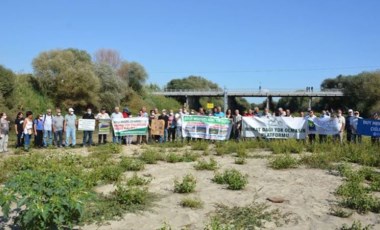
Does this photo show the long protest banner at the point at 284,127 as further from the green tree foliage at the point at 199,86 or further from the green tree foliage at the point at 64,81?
the green tree foliage at the point at 199,86

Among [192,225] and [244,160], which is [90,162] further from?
[192,225]

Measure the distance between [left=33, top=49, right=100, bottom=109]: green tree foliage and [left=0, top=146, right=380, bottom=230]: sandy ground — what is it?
33514 mm

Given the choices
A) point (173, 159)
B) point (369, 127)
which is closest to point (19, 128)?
point (173, 159)

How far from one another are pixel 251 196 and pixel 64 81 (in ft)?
127

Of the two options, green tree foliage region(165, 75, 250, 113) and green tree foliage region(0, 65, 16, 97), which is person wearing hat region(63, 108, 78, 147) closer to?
green tree foliage region(0, 65, 16, 97)

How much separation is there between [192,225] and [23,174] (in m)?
3.05

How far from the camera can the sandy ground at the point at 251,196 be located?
7.42 meters

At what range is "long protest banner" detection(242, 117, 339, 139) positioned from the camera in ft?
61.3

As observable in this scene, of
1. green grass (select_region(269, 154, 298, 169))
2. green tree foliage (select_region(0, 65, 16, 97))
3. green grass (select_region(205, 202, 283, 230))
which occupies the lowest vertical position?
green grass (select_region(205, 202, 283, 230))

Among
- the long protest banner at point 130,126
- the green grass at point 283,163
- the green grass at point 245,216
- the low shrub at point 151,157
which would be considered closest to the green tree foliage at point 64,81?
the long protest banner at point 130,126

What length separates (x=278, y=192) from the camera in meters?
9.44

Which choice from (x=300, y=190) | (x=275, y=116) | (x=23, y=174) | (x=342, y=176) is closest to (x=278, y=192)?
(x=300, y=190)

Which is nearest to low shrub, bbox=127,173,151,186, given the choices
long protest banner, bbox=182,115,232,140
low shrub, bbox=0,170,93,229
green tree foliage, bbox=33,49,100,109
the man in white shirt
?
low shrub, bbox=0,170,93,229

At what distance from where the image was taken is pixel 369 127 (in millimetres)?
17906
